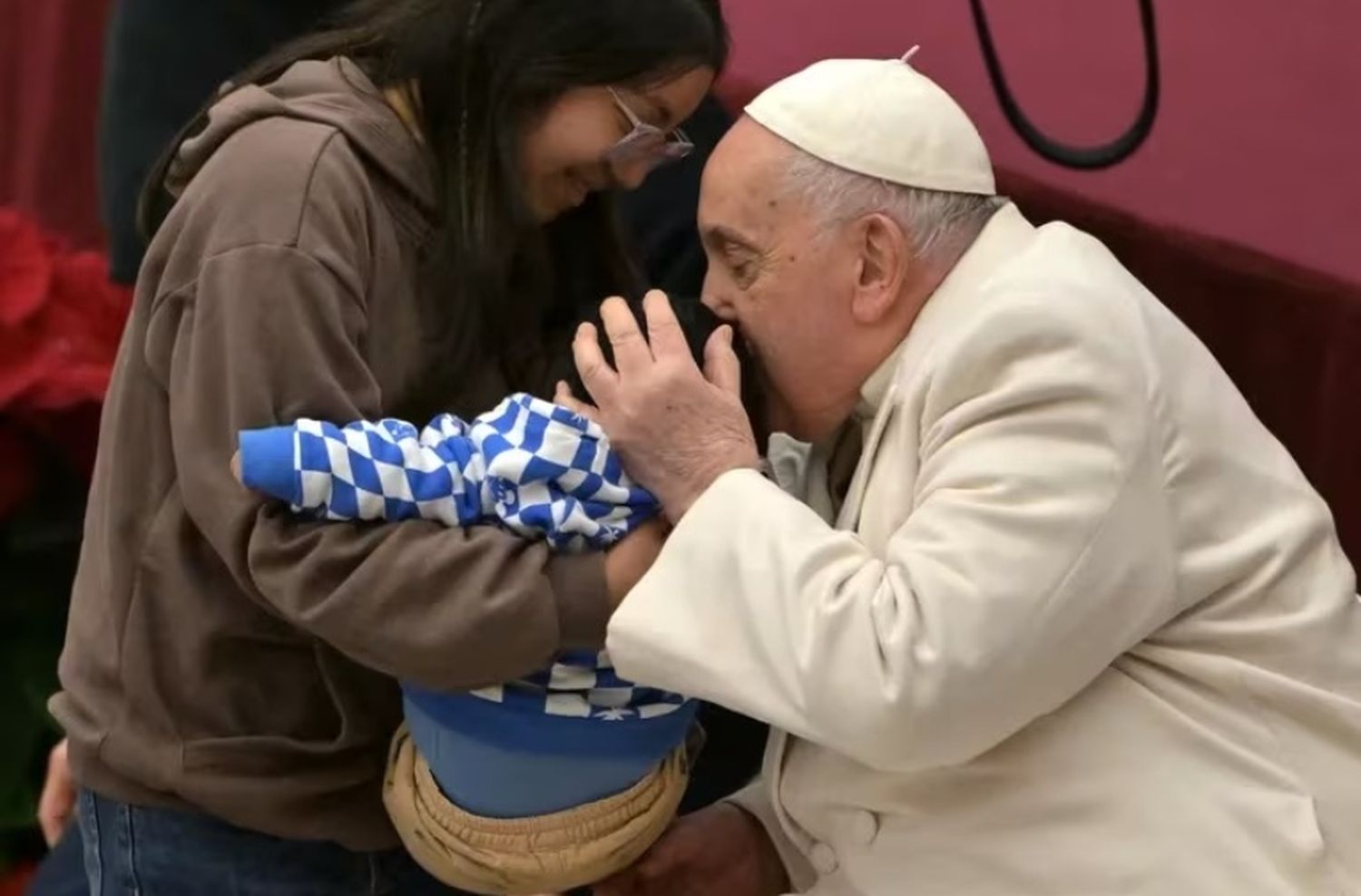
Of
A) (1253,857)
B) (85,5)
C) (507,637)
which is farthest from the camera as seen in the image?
(85,5)

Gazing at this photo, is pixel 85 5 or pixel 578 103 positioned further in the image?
pixel 85 5

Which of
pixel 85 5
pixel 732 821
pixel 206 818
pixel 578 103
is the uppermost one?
pixel 578 103

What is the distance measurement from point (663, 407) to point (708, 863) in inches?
19.7

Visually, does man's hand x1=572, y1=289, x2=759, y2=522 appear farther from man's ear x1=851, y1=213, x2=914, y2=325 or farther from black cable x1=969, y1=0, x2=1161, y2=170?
black cable x1=969, y1=0, x2=1161, y2=170

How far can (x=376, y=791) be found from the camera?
1.42 meters

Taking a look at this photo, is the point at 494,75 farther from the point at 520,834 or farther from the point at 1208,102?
the point at 1208,102

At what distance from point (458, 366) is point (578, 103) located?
222 millimetres

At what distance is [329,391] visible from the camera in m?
1.18

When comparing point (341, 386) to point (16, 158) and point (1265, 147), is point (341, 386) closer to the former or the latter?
point (1265, 147)

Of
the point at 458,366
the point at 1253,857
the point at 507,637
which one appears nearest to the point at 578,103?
the point at 458,366

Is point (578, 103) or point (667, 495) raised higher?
point (578, 103)

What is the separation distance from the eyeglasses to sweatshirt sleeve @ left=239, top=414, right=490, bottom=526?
0.28 meters

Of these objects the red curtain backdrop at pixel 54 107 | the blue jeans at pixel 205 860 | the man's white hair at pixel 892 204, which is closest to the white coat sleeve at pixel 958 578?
the man's white hair at pixel 892 204

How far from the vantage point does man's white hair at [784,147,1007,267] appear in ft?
4.30
